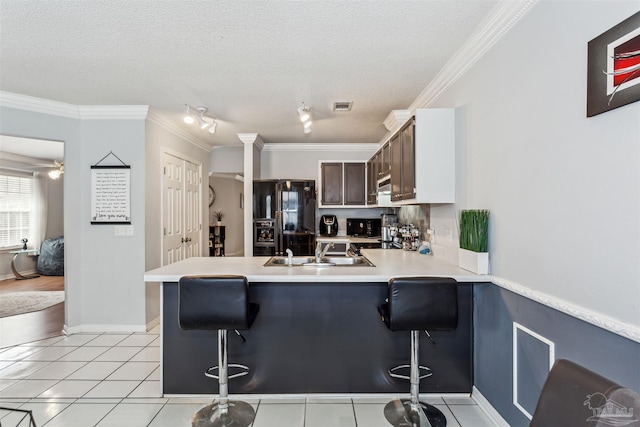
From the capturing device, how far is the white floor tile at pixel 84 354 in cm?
293

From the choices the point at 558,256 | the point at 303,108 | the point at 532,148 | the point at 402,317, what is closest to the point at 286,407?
the point at 402,317

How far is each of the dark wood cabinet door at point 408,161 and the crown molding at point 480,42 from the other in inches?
18.5

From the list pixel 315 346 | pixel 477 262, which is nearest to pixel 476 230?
pixel 477 262

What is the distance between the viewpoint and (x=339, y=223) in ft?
17.6

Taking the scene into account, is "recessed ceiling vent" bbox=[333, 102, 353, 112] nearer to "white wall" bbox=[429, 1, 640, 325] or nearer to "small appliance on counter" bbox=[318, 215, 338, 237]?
"white wall" bbox=[429, 1, 640, 325]

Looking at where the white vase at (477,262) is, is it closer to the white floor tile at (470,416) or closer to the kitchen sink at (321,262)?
the kitchen sink at (321,262)

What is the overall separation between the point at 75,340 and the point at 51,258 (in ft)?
13.2

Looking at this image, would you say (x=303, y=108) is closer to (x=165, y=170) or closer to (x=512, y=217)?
(x=165, y=170)

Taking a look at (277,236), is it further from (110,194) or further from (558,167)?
(558,167)

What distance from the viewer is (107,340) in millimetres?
3346

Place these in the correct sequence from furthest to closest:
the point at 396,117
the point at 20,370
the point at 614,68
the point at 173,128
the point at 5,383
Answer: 1. the point at 173,128
2. the point at 396,117
3. the point at 20,370
4. the point at 5,383
5. the point at 614,68

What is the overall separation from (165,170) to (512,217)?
12.3 feet

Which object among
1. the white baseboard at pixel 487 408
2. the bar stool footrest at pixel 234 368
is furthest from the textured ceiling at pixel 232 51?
the white baseboard at pixel 487 408

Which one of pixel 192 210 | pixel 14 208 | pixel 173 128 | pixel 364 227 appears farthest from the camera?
pixel 14 208
